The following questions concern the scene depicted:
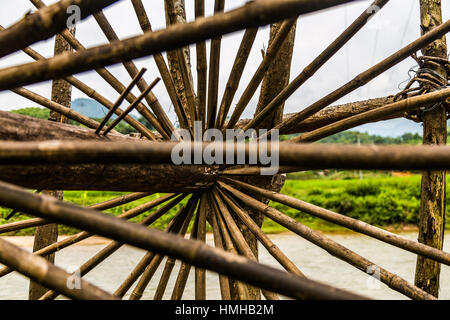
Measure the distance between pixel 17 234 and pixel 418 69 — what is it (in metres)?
11.0

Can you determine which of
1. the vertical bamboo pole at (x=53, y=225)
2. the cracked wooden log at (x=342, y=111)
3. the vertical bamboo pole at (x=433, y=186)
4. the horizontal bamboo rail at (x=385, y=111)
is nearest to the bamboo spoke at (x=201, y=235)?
the horizontal bamboo rail at (x=385, y=111)

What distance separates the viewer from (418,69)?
1.76 m

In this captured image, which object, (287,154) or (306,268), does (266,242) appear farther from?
(306,268)

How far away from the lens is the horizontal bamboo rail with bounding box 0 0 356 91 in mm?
520

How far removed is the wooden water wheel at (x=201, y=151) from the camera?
53 cm

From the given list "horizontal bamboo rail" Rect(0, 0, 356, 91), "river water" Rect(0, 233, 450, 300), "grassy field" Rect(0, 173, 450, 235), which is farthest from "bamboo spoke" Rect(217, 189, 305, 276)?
"grassy field" Rect(0, 173, 450, 235)

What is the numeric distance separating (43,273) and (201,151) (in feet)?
0.96

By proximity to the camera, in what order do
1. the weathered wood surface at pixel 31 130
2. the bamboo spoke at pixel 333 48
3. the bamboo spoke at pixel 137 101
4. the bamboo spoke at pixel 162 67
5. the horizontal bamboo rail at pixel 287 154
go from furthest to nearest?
the bamboo spoke at pixel 162 67, the bamboo spoke at pixel 333 48, the bamboo spoke at pixel 137 101, the weathered wood surface at pixel 31 130, the horizontal bamboo rail at pixel 287 154

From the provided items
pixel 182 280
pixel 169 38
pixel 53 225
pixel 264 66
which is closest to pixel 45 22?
pixel 169 38

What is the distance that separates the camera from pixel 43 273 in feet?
1.78

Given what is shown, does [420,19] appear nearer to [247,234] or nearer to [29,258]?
[247,234]

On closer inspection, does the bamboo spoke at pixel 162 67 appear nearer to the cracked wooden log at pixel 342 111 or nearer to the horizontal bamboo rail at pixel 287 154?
the cracked wooden log at pixel 342 111

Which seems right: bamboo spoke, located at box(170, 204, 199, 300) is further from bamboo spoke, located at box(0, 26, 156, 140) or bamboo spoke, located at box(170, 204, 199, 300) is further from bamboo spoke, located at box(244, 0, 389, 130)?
bamboo spoke, located at box(244, 0, 389, 130)

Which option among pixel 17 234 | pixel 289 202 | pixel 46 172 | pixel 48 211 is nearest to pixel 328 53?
pixel 289 202
